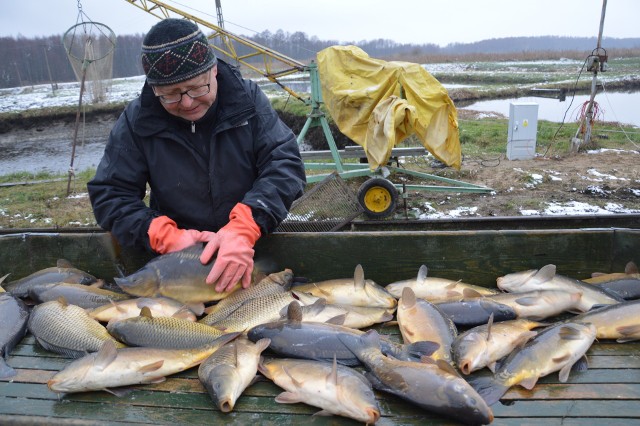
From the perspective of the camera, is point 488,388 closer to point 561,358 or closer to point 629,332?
point 561,358

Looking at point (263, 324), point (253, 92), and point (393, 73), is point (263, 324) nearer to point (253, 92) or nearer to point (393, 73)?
point (253, 92)

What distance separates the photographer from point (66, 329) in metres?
2.62

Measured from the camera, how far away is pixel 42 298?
3000 mm

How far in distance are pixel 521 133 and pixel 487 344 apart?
10.7 m

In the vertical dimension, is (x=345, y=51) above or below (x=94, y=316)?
above

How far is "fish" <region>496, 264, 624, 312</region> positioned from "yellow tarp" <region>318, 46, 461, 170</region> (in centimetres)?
433

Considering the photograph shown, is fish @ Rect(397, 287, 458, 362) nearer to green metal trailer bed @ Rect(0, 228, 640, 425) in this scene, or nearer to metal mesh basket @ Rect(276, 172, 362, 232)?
green metal trailer bed @ Rect(0, 228, 640, 425)

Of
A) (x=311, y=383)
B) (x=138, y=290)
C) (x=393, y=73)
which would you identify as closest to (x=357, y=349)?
(x=311, y=383)

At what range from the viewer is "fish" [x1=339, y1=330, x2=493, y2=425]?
1.86m

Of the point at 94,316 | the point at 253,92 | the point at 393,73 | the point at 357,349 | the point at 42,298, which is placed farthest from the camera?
the point at 393,73

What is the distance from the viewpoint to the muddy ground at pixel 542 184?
7914 mm

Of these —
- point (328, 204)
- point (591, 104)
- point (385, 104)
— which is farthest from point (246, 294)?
point (591, 104)

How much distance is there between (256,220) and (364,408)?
4.79ft

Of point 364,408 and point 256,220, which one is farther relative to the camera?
point 256,220
